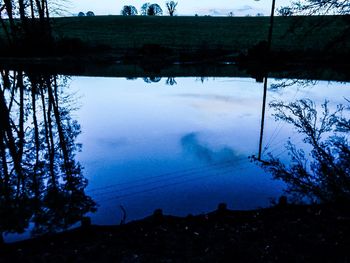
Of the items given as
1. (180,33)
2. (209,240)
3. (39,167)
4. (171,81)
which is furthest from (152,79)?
(180,33)

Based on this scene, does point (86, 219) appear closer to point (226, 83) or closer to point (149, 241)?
point (149, 241)

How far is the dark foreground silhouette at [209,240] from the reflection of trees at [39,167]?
43.2 inches

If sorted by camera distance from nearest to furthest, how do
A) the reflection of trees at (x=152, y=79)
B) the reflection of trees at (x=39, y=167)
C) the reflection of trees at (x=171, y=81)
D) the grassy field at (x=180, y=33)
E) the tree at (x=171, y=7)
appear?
1. the reflection of trees at (x=39, y=167)
2. the reflection of trees at (x=171, y=81)
3. the reflection of trees at (x=152, y=79)
4. the grassy field at (x=180, y=33)
5. the tree at (x=171, y=7)

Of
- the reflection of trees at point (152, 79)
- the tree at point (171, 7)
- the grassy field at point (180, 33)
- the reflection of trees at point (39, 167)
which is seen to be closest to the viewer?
the reflection of trees at point (39, 167)

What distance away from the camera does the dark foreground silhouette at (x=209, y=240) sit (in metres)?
5.07

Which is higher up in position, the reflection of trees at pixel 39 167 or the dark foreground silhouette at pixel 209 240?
the dark foreground silhouette at pixel 209 240

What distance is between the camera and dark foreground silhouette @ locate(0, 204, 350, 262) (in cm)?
507

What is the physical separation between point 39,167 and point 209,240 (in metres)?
6.08

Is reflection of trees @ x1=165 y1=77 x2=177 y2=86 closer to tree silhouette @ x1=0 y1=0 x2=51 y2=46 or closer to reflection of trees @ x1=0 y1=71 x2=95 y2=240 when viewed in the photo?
reflection of trees @ x1=0 y1=71 x2=95 y2=240

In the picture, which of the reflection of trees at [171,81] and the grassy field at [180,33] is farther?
the grassy field at [180,33]

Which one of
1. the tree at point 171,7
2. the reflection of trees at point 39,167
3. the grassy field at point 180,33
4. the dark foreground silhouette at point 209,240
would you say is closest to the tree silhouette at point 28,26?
the grassy field at point 180,33

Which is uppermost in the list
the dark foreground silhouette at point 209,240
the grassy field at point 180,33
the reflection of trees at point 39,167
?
the grassy field at point 180,33

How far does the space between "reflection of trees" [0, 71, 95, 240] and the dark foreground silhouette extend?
3.60 ft

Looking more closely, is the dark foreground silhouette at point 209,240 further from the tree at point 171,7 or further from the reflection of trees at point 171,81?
the tree at point 171,7
